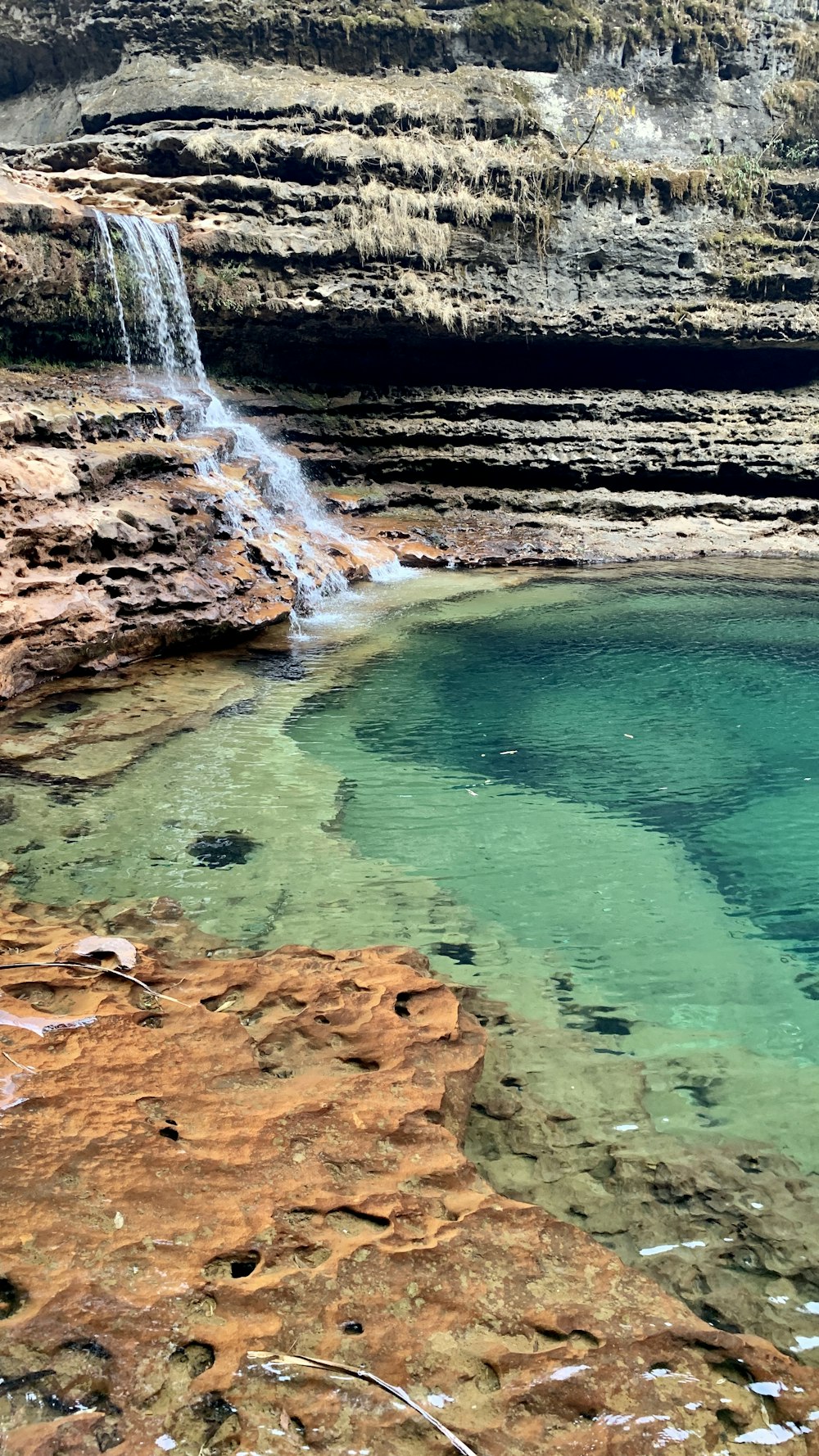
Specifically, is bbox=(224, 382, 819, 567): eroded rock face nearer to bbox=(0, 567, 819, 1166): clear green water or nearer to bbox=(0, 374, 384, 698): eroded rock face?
bbox=(0, 374, 384, 698): eroded rock face

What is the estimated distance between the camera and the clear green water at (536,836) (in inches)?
145

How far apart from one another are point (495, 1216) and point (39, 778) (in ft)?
14.3

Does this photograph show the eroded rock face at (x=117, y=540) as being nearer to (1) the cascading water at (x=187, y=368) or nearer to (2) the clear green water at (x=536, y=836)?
(1) the cascading water at (x=187, y=368)

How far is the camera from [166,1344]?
190 cm

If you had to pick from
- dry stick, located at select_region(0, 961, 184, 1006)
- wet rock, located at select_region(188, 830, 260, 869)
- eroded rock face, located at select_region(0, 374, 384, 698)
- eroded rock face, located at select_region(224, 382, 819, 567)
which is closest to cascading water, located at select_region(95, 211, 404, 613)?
eroded rock face, located at select_region(0, 374, 384, 698)

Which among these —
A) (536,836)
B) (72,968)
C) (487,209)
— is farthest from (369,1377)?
(487,209)

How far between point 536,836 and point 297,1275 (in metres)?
3.32

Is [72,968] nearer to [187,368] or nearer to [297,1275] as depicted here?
[297,1275]

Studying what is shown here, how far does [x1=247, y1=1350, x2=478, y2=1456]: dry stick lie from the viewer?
1.74 m

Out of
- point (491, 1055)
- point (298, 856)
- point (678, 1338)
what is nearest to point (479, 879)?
point (298, 856)

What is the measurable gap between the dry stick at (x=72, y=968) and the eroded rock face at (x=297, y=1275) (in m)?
0.23

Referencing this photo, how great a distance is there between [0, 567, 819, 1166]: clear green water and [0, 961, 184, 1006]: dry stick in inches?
22.9

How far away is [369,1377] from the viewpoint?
1.85 meters

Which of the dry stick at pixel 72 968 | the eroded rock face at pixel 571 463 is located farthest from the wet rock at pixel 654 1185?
the eroded rock face at pixel 571 463
